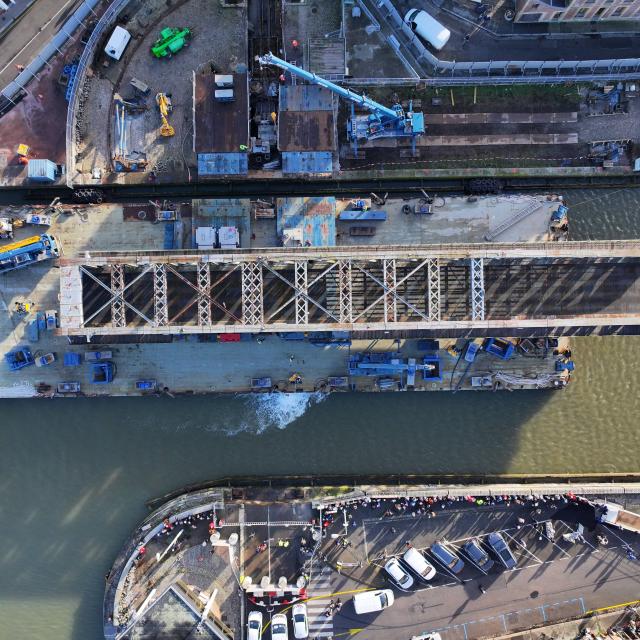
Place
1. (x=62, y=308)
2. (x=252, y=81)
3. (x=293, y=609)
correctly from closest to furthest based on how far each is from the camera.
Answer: (x=62, y=308) → (x=293, y=609) → (x=252, y=81)

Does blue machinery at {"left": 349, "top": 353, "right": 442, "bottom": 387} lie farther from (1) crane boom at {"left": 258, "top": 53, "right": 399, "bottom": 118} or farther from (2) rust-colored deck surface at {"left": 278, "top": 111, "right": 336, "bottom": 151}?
(1) crane boom at {"left": 258, "top": 53, "right": 399, "bottom": 118}

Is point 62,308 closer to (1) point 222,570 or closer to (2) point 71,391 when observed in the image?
(2) point 71,391

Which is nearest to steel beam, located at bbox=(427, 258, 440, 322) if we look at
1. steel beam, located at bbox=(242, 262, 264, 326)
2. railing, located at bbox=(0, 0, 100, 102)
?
steel beam, located at bbox=(242, 262, 264, 326)

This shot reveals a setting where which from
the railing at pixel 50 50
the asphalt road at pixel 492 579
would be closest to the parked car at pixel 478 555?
the asphalt road at pixel 492 579

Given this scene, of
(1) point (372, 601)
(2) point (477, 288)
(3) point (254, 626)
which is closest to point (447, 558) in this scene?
(1) point (372, 601)

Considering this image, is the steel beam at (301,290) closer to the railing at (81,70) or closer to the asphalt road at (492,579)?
the asphalt road at (492,579)

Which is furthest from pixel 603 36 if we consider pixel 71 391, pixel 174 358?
pixel 71 391

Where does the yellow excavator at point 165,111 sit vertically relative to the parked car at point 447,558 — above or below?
above
